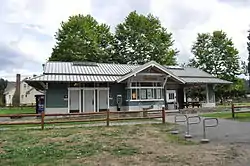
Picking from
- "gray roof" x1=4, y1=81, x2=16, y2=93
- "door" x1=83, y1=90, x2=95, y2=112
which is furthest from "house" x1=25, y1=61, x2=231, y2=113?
"gray roof" x1=4, y1=81, x2=16, y2=93

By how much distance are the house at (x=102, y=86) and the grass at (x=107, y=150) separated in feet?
36.2

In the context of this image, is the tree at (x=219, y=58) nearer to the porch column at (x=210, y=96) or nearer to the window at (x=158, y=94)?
the porch column at (x=210, y=96)

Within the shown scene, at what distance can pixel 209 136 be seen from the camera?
37.7ft

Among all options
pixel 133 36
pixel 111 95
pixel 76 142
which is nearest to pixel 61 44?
pixel 133 36

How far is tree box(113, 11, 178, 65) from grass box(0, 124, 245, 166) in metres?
35.2

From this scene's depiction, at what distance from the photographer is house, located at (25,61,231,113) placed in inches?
897

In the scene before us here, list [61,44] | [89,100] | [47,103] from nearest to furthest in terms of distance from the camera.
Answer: [47,103] < [89,100] < [61,44]

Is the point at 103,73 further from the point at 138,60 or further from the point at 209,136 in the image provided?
the point at 138,60

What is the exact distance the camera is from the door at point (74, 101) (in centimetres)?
2344

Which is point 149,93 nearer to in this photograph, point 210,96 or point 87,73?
point 87,73

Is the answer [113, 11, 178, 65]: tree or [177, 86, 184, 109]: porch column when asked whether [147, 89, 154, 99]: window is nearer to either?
[177, 86, 184, 109]: porch column

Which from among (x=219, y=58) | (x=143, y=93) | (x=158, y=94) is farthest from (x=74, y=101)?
(x=219, y=58)

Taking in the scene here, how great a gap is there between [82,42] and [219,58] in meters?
22.1

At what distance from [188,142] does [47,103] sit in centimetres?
1449
